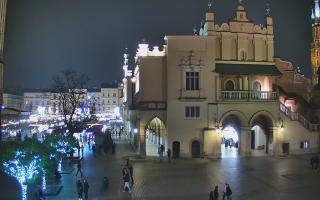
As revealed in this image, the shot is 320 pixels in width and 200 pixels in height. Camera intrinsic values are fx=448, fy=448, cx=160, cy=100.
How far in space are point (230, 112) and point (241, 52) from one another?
8.19 meters

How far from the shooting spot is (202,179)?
37594 mm

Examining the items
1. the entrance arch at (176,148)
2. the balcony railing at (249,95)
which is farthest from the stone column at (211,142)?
the balcony railing at (249,95)

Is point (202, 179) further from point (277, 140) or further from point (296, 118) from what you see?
point (296, 118)

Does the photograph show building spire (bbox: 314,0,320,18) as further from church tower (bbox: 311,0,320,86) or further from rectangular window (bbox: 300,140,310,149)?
rectangular window (bbox: 300,140,310,149)

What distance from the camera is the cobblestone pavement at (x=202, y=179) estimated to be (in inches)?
1240

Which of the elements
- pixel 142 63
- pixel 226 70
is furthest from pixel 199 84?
pixel 142 63

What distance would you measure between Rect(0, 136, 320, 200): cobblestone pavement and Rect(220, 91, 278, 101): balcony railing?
7296 millimetres

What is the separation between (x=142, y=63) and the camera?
53781mm

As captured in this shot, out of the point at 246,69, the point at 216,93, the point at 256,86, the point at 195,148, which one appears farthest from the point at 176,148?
the point at 256,86

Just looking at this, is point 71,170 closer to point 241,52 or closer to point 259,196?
point 259,196

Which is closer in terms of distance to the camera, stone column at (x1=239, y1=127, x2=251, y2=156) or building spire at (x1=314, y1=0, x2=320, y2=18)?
stone column at (x1=239, y1=127, x2=251, y2=156)

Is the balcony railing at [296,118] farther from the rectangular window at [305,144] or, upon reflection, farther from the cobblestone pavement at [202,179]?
the cobblestone pavement at [202,179]

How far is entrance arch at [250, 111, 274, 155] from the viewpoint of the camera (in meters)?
54.3

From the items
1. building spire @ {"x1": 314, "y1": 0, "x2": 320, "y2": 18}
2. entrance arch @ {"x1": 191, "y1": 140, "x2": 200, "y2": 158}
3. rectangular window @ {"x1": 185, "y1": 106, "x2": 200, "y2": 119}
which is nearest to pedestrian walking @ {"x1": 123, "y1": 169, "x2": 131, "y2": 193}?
entrance arch @ {"x1": 191, "y1": 140, "x2": 200, "y2": 158}
